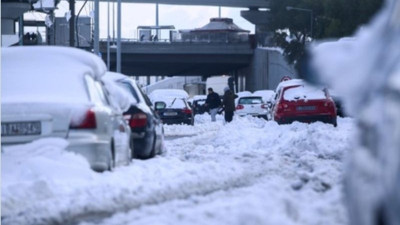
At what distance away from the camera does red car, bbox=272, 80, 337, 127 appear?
3086 centimetres

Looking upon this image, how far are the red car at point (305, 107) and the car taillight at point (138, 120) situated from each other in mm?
15078

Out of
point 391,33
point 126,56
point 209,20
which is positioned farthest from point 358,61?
point 209,20

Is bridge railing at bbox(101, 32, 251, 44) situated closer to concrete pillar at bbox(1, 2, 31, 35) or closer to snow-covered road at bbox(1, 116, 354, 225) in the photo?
concrete pillar at bbox(1, 2, 31, 35)

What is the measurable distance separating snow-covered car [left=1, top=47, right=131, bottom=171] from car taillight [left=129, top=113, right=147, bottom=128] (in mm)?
2701

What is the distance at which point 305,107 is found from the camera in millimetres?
31016

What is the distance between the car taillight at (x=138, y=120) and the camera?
1591cm

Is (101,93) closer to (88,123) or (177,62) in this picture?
(88,123)

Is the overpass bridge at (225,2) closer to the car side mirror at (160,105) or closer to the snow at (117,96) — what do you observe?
the car side mirror at (160,105)

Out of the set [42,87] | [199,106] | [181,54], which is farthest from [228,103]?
[181,54]

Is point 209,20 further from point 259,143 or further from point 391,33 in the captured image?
point 391,33

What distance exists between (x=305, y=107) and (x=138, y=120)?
15.5m

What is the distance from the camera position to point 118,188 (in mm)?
10508

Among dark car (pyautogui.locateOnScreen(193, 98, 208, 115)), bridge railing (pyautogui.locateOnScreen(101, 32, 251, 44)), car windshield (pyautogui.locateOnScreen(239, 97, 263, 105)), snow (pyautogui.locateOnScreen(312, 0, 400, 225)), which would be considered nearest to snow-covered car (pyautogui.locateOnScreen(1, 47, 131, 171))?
snow (pyautogui.locateOnScreen(312, 0, 400, 225))

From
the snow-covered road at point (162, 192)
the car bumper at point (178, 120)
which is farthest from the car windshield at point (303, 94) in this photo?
the snow-covered road at point (162, 192)
